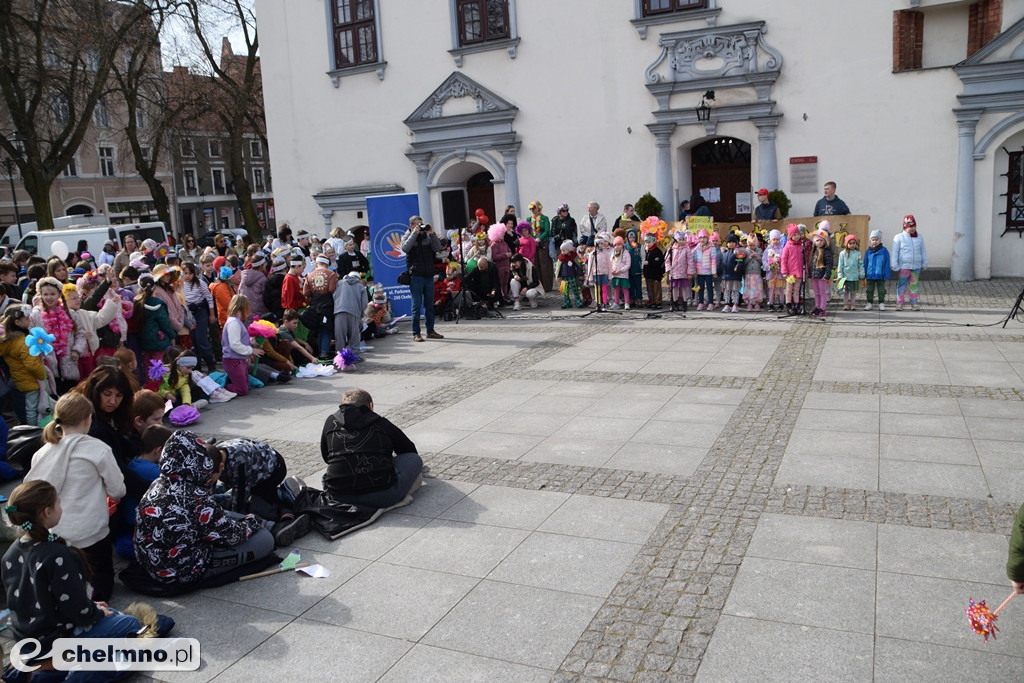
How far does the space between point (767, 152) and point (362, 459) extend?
14.3m

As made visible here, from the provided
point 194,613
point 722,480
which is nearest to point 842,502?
point 722,480

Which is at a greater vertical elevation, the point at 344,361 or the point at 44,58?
the point at 44,58

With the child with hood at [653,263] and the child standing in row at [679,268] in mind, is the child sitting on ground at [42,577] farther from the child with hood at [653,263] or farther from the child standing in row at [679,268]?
the child with hood at [653,263]

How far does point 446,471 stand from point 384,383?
3935 mm

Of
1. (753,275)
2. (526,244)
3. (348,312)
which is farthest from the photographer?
(526,244)

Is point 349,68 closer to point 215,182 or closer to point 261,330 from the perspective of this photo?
point 261,330

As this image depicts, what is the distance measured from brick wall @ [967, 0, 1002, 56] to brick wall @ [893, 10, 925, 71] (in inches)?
34.9

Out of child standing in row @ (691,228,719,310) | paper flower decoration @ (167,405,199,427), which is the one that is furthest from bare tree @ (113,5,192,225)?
paper flower decoration @ (167,405,199,427)

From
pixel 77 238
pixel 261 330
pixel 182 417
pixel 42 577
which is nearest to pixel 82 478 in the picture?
pixel 42 577

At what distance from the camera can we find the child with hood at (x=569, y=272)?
1599cm

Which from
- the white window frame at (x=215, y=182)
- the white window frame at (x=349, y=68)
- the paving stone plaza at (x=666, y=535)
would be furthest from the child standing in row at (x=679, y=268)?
the white window frame at (x=215, y=182)

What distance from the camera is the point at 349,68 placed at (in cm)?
2259

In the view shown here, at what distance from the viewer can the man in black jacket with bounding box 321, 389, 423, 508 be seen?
21.3 ft

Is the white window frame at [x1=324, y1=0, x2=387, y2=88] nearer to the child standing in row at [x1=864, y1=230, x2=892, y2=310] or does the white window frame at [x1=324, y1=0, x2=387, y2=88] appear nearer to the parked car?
the parked car
